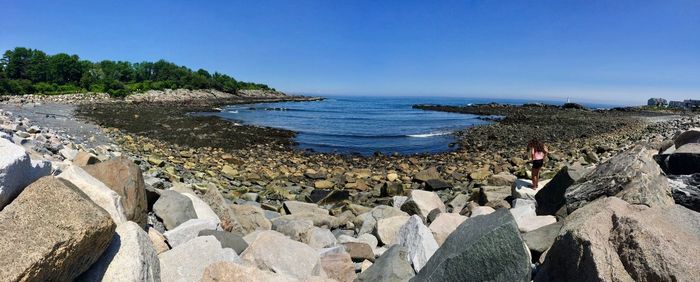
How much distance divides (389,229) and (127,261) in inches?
171

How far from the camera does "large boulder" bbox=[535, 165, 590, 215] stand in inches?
289

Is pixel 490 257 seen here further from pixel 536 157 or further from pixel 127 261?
pixel 536 157

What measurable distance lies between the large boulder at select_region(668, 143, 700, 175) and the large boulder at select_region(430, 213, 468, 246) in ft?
12.9

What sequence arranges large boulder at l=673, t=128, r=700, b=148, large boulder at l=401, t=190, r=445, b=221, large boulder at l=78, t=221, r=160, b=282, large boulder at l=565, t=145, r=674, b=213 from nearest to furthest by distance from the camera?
1. large boulder at l=78, t=221, r=160, b=282
2. large boulder at l=565, t=145, r=674, b=213
3. large boulder at l=673, t=128, r=700, b=148
4. large boulder at l=401, t=190, r=445, b=221

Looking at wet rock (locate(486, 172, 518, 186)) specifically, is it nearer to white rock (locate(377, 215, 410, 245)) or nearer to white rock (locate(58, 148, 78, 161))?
white rock (locate(377, 215, 410, 245))

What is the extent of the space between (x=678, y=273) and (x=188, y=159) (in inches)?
684

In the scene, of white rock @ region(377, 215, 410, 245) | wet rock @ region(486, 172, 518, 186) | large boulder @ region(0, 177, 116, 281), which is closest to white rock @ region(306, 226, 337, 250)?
white rock @ region(377, 215, 410, 245)

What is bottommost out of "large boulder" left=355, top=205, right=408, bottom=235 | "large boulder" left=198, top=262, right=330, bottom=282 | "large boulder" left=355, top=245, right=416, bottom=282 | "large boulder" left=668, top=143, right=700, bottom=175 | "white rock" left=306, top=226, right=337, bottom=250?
"large boulder" left=355, top=205, right=408, bottom=235

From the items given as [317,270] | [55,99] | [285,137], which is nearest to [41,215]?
[317,270]

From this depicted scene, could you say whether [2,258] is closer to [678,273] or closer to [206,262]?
[206,262]

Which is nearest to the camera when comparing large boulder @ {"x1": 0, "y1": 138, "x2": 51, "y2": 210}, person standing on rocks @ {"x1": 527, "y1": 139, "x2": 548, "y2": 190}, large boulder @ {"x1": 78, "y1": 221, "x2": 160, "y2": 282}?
large boulder @ {"x1": 0, "y1": 138, "x2": 51, "y2": 210}

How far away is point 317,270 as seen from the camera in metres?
4.81

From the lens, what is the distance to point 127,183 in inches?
209

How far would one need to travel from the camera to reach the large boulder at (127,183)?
5.10 meters
